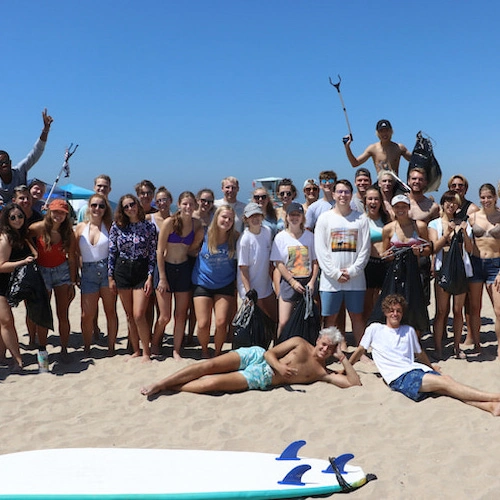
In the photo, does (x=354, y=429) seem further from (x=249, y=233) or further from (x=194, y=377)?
(x=249, y=233)

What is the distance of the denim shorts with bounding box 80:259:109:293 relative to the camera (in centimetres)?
574

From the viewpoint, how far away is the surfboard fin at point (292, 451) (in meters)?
3.77

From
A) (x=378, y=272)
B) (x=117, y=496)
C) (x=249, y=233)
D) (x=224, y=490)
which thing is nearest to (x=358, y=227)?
(x=378, y=272)

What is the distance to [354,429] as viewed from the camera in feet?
13.8

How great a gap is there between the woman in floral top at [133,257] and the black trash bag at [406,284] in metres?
2.45

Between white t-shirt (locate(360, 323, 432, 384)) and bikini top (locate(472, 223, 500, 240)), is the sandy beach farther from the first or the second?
bikini top (locate(472, 223, 500, 240))

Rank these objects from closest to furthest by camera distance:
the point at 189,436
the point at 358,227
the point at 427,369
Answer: the point at 189,436 < the point at 427,369 < the point at 358,227

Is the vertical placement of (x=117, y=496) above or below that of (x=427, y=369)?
below

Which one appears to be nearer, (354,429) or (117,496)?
(117,496)

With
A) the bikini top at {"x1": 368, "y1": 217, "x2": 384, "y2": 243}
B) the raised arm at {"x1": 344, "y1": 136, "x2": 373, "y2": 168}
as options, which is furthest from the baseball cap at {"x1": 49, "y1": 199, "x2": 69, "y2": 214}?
the raised arm at {"x1": 344, "y1": 136, "x2": 373, "y2": 168}

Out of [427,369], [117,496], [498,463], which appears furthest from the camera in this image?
[427,369]

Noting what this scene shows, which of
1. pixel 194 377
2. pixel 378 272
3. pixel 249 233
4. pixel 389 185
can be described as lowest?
pixel 194 377

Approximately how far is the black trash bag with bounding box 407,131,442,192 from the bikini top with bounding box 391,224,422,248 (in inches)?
37.1

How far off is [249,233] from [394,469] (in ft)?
8.90
